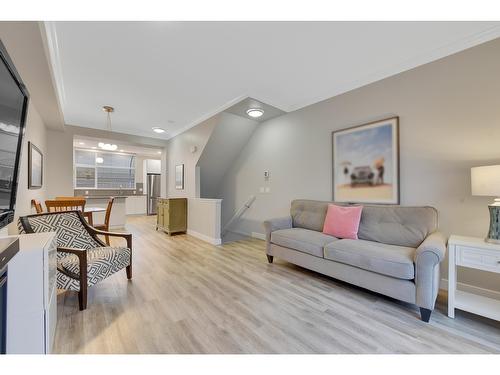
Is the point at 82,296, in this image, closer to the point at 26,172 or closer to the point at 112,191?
the point at 26,172

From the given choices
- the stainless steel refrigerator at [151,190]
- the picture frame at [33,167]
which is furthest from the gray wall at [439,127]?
the stainless steel refrigerator at [151,190]

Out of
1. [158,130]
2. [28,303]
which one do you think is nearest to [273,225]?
[28,303]

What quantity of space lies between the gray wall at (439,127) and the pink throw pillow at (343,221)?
543 millimetres

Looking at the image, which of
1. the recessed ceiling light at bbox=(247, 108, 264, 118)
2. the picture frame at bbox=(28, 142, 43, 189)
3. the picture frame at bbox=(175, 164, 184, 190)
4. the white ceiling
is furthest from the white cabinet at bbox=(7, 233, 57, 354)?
the picture frame at bbox=(175, 164, 184, 190)

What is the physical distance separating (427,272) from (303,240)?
118 centimetres

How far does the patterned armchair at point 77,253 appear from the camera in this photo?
5.94 ft

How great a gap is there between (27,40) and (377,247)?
3.64 m

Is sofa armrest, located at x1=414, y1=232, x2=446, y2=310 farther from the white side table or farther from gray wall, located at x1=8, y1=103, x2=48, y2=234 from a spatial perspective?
gray wall, located at x1=8, y1=103, x2=48, y2=234

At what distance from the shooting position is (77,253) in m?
1.79

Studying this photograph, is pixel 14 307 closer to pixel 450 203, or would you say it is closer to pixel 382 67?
pixel 450 203

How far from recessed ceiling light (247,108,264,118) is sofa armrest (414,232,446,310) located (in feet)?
10.00

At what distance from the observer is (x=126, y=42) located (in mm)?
2035

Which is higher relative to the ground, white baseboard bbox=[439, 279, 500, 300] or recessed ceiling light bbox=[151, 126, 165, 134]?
recessed ceiling light bbox=[151, 126, 165, 134]

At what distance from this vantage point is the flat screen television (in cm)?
123
